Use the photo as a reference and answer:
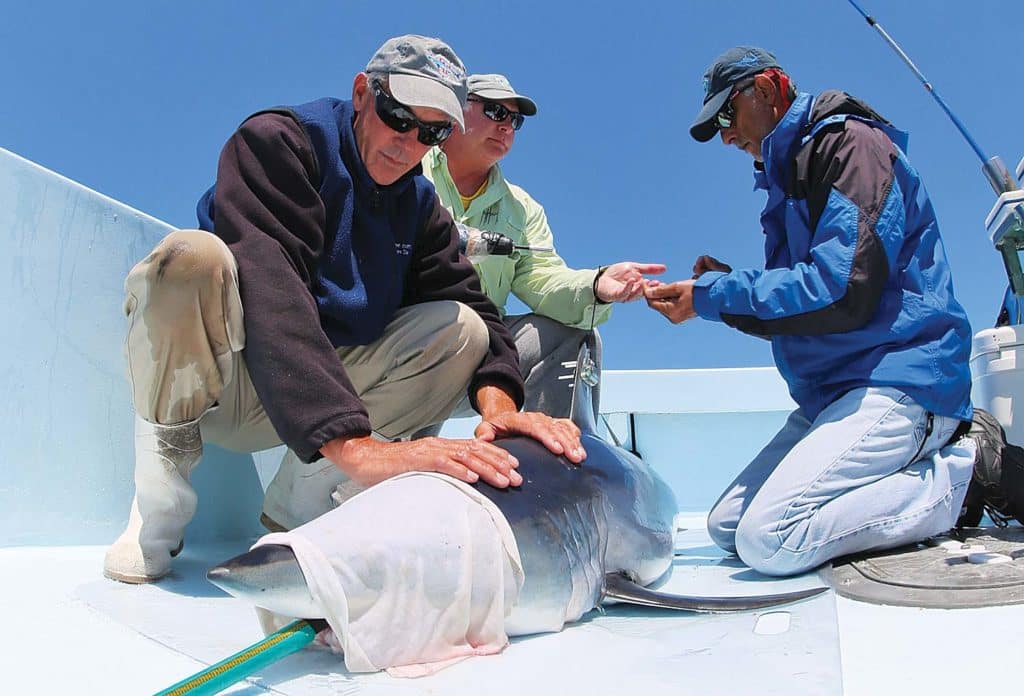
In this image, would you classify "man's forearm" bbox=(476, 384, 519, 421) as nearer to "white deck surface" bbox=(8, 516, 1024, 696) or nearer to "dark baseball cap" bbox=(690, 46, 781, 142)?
"white deck surface" bbox=(8, 516, 1024, 696)

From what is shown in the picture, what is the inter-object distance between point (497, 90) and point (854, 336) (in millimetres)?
2320

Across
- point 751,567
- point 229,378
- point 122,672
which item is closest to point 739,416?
point 751,567

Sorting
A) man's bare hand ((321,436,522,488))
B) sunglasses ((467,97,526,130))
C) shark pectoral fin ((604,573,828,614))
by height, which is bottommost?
shark pectoral fin ((604,573,828,614))

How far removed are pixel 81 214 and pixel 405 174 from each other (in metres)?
1.26

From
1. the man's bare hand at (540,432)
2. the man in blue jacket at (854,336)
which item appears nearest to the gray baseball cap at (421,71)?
the man's bare hand at (540,432)

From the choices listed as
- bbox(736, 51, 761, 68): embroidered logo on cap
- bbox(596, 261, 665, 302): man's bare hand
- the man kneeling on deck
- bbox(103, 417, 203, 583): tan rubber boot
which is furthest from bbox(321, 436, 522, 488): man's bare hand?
bbox(736, 51, 761, 68): embroidered logo on cap

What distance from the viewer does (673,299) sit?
12.5 ft

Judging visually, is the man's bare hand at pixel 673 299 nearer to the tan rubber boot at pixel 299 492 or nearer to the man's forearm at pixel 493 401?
the man's forearm at pixel 493 401

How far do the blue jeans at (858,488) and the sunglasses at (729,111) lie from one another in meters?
1.37

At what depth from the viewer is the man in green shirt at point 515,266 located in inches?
175

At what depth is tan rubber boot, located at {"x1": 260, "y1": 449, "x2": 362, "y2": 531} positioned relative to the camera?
325 cm

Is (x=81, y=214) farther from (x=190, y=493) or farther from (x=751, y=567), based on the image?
(x=751, y=567)

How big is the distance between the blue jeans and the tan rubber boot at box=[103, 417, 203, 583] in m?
2.04

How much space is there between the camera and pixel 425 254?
139 inches
